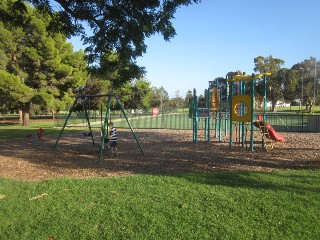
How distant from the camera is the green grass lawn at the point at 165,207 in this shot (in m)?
4.63

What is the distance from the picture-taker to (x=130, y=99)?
224 ft

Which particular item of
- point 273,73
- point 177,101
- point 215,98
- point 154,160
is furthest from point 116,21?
point 177,101

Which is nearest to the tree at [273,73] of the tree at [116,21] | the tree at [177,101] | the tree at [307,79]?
the tree at [307,79]

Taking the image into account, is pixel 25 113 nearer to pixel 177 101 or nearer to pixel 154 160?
pixel 154 160

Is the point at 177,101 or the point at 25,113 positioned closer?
the point at 25,113

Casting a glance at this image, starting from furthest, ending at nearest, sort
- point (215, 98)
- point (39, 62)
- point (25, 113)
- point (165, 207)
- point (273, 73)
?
1. point (273, 73)
2. point (25, 113)
3. point (39, 62)
4. point (215, 98)
5. point (165, 207)

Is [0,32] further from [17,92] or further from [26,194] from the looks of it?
[26,194]

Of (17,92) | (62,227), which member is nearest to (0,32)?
(17,92)

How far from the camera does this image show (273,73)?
260 feet

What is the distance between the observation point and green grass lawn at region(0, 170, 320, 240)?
4.63 meters

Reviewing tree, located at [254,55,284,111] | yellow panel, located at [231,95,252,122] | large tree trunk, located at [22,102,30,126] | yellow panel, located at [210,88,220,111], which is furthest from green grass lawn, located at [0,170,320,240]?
tree, located at [254,55,284,111]

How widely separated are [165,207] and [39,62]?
30828 mm

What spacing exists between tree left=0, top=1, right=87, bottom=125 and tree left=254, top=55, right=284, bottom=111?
5235 centimetres

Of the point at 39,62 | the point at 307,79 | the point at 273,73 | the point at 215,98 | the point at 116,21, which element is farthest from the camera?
the point at 307,79
